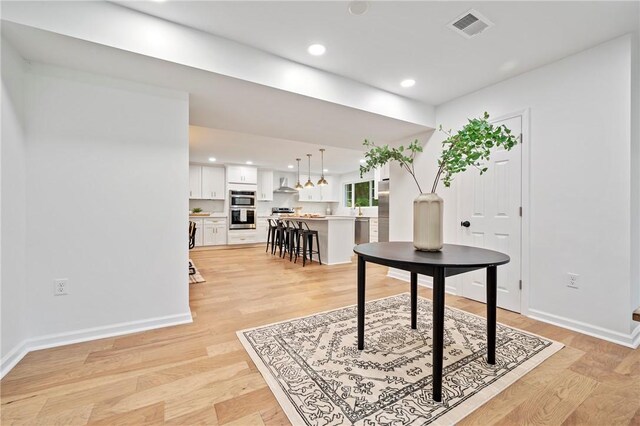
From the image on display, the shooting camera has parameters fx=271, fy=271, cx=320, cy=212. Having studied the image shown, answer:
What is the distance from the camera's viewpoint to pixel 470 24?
201cm

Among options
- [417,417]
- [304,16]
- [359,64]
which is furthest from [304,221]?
[417,417]

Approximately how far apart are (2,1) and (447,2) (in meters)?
2.69

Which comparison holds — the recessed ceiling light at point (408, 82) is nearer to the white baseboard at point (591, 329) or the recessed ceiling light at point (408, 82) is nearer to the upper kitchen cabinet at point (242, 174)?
the white baseboard at point (591, 329)

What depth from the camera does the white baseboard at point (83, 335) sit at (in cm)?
178

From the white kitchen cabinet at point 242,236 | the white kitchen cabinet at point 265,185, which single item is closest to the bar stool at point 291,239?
the white kitchen cabinet at point 242,236

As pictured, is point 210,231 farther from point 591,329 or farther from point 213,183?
point 591,329

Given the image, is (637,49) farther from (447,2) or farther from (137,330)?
(137,330)

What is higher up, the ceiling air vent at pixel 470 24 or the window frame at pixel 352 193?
the ceiling air vent at pixel 470 24

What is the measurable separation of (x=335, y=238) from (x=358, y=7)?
400 cm

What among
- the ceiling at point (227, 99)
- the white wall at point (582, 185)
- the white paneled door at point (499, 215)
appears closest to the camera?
the ceiling at point (227, 99)

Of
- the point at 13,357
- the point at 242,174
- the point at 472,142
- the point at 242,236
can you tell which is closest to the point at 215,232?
the point at 242,236

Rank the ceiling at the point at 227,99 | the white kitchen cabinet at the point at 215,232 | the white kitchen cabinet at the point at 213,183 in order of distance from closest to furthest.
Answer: the ceiling at the point at 227,99 < the white kitchen cabinet at the point at 215,232 < the white kitchen cabinet at the point at 213,183

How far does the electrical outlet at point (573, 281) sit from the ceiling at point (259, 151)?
4493 mm

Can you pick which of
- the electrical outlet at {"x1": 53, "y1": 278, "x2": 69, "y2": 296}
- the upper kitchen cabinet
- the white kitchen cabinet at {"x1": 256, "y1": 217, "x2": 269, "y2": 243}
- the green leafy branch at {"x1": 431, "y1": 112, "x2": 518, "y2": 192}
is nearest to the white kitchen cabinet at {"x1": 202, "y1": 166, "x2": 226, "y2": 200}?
the upper kitchen cabinet
